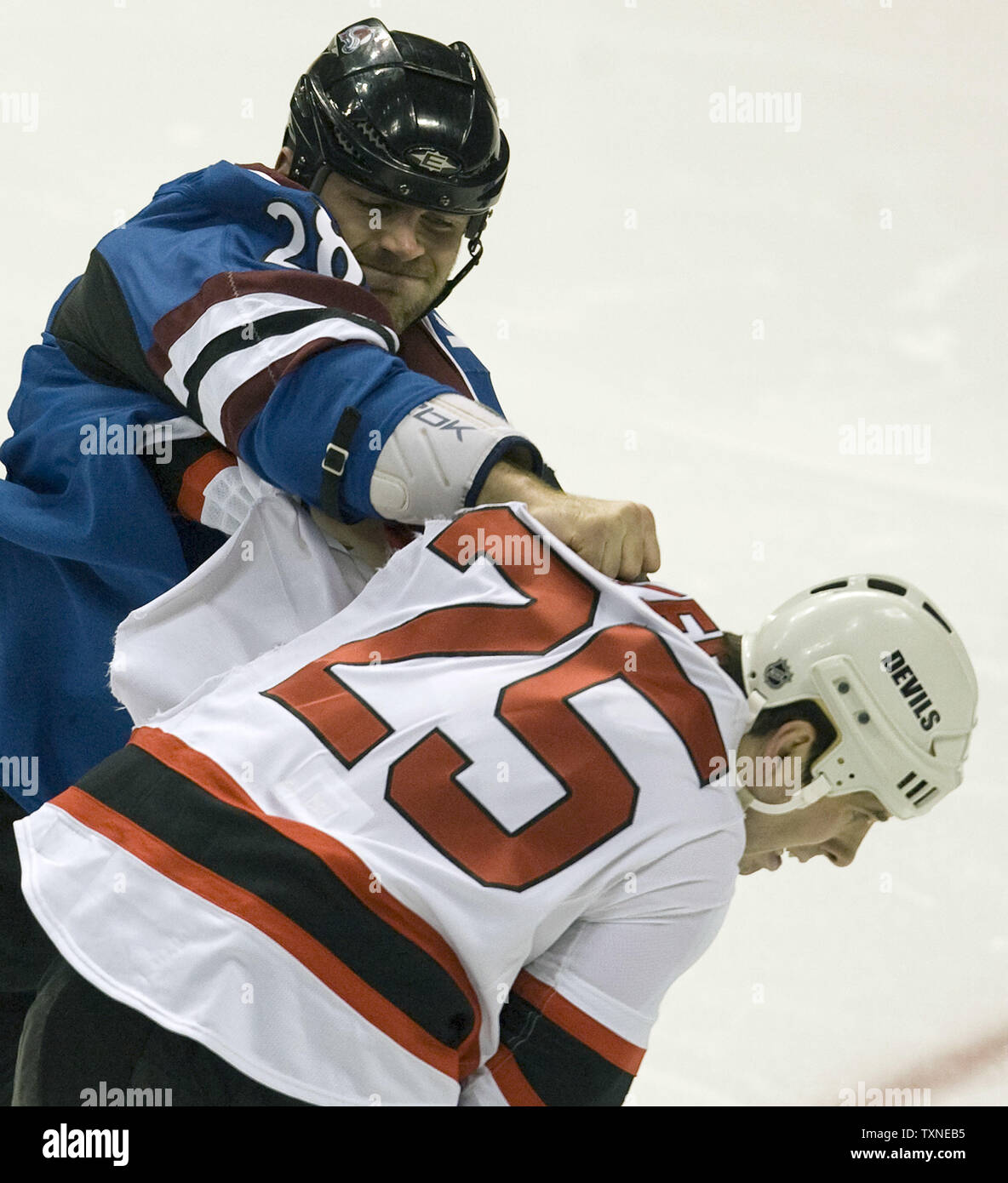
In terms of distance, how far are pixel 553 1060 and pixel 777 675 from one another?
425 mm

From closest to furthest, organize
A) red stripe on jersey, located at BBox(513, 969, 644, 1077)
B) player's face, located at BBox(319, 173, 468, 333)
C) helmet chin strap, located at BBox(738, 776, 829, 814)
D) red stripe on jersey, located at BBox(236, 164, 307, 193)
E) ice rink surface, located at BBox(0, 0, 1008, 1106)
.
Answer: red stripe on jersey, located at BBox(513, 969, 644, 1077) → helmet chin strap, located at BBox(738, 776, 829, 814) → red stripe on jersey, located at BBox(236, 164, 307, 193) → player's face, located at BBox(319, 173, 468, 333) → ice rink surface, located at BBox(0, 0, 1008, 1106)

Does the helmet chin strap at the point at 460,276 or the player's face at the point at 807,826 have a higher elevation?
the helmet chin strap at the point at 460,276

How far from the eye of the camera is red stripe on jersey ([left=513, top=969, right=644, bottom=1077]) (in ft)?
4.75

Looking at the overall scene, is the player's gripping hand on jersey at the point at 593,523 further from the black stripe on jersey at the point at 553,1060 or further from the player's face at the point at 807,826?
the black stripe on jersey at the point at 553,1060

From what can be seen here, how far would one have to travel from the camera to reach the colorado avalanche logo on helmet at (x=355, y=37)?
204 centimetres

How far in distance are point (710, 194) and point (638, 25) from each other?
556mm

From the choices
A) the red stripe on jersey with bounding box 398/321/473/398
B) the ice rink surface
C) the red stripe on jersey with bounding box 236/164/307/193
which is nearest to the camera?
the red stripe on jersey with bounding box 236/164/307/193

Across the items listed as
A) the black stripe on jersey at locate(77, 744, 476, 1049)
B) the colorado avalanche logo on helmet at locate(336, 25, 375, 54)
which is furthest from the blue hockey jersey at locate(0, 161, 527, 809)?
the black stripe on jersey at locate(77, 744, 476, 1049)

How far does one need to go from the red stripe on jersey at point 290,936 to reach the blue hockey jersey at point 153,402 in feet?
1.38

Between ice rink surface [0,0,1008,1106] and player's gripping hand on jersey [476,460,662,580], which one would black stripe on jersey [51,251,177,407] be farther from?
ice rink surface [0,0,1008,1106]

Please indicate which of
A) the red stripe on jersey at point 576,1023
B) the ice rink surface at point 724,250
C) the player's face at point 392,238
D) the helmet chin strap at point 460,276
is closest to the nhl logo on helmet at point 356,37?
the player's face at point 392,238

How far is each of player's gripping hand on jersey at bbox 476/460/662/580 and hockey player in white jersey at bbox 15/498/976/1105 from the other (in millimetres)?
39

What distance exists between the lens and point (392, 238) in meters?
2.02

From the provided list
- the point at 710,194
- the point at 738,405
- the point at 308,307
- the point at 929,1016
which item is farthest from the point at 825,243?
the point at 308,307
